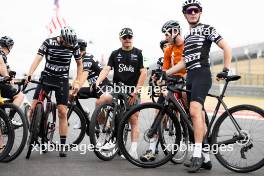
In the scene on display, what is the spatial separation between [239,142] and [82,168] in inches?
78.2

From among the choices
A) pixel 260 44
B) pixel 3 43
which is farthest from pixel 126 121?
pixel 260 44

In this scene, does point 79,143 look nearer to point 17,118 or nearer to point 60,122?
point 60,122

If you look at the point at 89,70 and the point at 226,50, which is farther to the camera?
the point at 89,70

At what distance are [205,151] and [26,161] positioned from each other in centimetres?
238

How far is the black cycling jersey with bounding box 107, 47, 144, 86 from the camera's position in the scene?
718cm

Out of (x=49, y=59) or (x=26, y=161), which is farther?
(x=49, y=59)

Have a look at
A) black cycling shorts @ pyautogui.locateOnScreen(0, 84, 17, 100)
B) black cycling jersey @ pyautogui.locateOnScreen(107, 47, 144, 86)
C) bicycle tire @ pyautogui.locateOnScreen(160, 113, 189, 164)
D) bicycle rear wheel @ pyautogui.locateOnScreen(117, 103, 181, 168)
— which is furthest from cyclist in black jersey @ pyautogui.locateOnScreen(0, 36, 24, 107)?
bicycle tire @ pyautogui.locateOnScreen(160, 113, 189, 164)

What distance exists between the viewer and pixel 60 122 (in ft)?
23.8

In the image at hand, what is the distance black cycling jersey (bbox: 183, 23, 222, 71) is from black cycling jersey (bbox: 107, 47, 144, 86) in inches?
44.8

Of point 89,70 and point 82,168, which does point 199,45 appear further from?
point 89,70

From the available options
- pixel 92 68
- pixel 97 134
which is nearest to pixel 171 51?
pixel 97 134

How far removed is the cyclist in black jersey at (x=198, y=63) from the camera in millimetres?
6004

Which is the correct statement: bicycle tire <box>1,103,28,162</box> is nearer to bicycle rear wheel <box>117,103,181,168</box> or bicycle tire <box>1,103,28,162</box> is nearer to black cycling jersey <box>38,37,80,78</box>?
black cycling jersey <box>38,37,80,78</box>

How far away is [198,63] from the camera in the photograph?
20.2 feet
